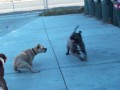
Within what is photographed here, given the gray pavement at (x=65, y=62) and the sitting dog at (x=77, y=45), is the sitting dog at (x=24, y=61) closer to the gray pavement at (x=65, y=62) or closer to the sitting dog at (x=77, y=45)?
the gray pavement at (x=65, y=62)

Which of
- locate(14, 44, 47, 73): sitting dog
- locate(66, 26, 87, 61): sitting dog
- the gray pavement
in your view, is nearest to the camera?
the gray pavement

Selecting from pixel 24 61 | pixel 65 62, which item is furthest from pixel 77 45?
pixel 24 61

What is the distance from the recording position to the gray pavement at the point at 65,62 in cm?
770

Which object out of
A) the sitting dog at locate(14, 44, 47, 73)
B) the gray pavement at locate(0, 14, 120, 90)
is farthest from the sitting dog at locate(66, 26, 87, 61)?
the sitting dog at locate(14, 44, 47, 73)

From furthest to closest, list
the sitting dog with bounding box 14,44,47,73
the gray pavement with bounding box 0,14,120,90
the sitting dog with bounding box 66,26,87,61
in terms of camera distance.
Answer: the sitting dog with bounding box 66,26,87,61 < the sitting dog with bounding box 14,44,47,73 < the gray pavement with bounding box 0,14,120,90

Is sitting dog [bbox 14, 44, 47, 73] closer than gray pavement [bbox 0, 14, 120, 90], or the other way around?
gray pavement [bbox 0, 14, 120, 90]

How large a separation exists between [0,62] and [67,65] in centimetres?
290

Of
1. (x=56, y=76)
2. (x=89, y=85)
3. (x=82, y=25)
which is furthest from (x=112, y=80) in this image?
(x=82, y=25)

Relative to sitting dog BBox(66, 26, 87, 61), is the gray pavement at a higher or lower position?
lower

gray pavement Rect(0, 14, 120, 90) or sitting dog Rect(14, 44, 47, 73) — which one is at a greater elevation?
sitting dog Rect(14, 44, 47, 73)

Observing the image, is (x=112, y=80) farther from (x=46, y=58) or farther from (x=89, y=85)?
(x=46, y=58)

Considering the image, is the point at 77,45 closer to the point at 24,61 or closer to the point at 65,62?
the point at 65,62

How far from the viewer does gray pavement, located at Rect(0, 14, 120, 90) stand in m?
7.70

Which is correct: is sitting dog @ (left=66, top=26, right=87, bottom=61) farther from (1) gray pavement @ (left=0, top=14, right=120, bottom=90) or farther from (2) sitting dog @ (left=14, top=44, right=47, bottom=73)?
(2) sitting dog @ (left=14, top=44, right=47, bottom=73)
